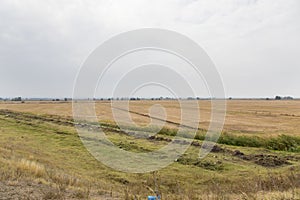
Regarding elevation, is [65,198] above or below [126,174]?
above

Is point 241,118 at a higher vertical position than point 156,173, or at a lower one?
higher

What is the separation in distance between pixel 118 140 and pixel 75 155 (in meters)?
5.72

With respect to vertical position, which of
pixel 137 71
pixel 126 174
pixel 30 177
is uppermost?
pixel 137 71

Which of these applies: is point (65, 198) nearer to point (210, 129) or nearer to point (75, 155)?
point (75, 155)

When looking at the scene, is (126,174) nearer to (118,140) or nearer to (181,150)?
(181,150)

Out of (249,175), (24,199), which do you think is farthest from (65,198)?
(249,175)

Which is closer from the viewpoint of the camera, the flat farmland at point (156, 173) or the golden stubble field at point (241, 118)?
the flat farmland at point (156, 173)

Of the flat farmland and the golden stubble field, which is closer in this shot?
the flat farmland

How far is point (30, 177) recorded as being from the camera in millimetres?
8383

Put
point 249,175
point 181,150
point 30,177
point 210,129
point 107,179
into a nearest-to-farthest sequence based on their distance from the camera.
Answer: point 30,177, point 107,179, point 249,175, point 181,150, point 210,129

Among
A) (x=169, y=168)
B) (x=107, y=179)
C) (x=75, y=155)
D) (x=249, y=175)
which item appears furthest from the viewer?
(x=75, y=155)

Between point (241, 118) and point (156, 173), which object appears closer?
point (156, 173)

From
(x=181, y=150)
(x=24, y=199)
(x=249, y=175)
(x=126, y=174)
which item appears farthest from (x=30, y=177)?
(x=181, y=150)

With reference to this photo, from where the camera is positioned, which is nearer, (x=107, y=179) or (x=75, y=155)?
(x=107, y=179)
